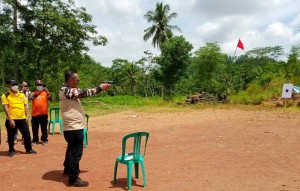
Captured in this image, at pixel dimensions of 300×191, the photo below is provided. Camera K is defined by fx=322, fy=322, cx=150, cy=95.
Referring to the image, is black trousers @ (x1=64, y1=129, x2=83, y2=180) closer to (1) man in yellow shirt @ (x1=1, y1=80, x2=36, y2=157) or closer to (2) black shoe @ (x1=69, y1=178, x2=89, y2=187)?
(2) black shoe @ (x1=69, y1=178, x2=89, y2=187)

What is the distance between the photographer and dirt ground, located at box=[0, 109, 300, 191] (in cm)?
477

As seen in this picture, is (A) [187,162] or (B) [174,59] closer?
(A) [187,162]

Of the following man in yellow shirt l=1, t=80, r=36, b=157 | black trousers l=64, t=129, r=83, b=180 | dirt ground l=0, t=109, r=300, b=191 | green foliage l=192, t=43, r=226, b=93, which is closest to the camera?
black trousers l=64, t=129, r=83, b=180

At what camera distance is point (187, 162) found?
6.04 m

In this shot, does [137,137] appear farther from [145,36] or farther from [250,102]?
[145,36]

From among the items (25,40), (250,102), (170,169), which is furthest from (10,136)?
(250,102)

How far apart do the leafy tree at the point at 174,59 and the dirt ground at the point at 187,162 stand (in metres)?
16.3

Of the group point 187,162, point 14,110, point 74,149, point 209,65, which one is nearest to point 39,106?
point 14,110

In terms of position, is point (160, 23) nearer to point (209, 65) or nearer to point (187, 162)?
point (209, 65)

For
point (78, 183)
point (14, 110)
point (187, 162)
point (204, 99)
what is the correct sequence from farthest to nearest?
1. point (204, 99)
2. point (14, 110)
3. point (187, 162)
4. point (78, 183)

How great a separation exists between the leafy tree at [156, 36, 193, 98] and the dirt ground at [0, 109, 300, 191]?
1633 centimetres

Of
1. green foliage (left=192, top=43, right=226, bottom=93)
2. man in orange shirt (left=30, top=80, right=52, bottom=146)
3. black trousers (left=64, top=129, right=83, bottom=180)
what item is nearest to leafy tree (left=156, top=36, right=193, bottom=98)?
green foliage (left=192, top=43, right=226, bottom=93)

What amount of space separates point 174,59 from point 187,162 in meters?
20.2

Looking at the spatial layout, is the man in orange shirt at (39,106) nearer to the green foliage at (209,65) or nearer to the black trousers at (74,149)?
the black trousers at (74,149)
